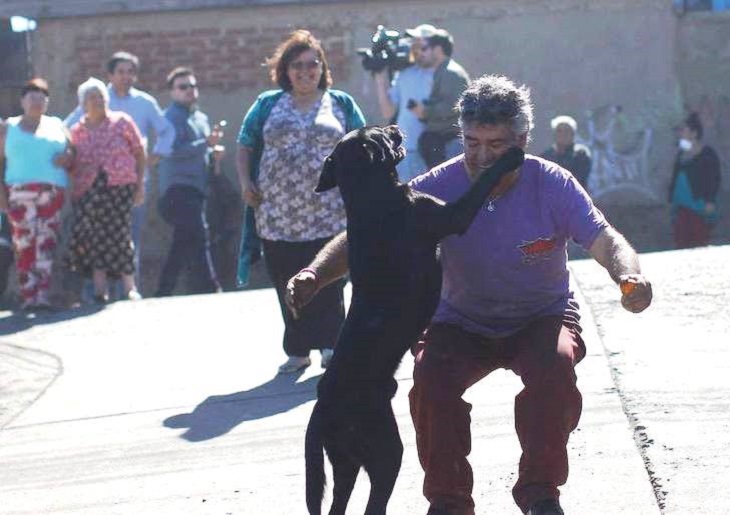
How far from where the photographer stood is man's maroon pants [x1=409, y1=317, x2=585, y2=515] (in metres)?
5.09

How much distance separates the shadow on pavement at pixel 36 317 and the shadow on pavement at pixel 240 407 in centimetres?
308

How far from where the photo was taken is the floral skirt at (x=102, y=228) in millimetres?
12047

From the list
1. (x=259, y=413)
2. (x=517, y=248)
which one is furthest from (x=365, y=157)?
(x=259, y=413)

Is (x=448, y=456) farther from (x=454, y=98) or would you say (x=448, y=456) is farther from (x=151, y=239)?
(x=151, y=239)

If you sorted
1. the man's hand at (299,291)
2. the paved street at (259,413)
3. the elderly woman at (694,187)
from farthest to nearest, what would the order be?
the elderly woman at (694,187)
the paved street at (259,413)
the man's hand at (299,291)

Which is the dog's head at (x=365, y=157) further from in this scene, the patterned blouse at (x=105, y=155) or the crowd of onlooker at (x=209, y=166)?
the patterned blouse at (x=105, y=155)

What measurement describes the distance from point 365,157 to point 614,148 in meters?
11.9

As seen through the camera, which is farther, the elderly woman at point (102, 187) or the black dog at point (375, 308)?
the elderly woman at point (102, 187)

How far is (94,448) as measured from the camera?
7492mm

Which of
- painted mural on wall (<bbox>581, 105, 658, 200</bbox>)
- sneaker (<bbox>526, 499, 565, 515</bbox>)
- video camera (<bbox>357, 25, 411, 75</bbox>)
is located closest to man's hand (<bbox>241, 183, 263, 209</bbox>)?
video camera (<bbox>357, 25, 411, 75</bbox>)

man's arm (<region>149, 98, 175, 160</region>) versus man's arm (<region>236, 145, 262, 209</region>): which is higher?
man's arm (<region>236, 145, 262, 209</region>)

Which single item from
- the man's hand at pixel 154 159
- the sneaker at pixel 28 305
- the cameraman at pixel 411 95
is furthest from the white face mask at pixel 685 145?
the sneaker at pixel 28 305

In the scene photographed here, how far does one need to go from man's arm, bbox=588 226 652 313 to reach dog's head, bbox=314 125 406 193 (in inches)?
28.7

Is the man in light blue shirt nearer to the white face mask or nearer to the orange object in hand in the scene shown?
the white face mask
